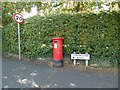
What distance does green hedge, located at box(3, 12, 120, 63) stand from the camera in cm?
757

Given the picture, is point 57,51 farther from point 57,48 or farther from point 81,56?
point 81,56

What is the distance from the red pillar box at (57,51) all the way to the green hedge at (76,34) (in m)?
0.44

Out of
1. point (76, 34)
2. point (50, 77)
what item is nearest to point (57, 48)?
point (76, 34)

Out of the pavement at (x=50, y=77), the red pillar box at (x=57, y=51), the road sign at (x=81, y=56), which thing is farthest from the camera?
the road sign at (x=81, y=56)

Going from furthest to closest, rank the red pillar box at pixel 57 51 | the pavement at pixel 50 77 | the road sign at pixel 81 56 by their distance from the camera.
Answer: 1. the road sign at pixel 81 56
2. the red pillar box at pixel 57 51
3. the pavement at pixel 50 77

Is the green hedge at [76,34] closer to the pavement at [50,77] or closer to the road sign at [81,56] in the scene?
the road sign at [81,56]

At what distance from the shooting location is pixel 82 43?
7.84 meters

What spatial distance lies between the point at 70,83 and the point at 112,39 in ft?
8.80

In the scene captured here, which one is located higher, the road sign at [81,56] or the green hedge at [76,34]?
the green hedge at [76,34]

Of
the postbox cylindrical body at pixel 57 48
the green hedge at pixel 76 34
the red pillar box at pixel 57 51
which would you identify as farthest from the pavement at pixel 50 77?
the green hedge at pixel 76 34

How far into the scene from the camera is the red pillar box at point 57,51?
7.53 meters

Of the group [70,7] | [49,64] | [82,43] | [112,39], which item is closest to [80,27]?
[82,43]

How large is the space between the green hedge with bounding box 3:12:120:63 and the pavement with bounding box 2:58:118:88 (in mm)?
829

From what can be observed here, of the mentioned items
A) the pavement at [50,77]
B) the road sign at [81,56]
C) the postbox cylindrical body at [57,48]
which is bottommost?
the pavement at [50,77]
